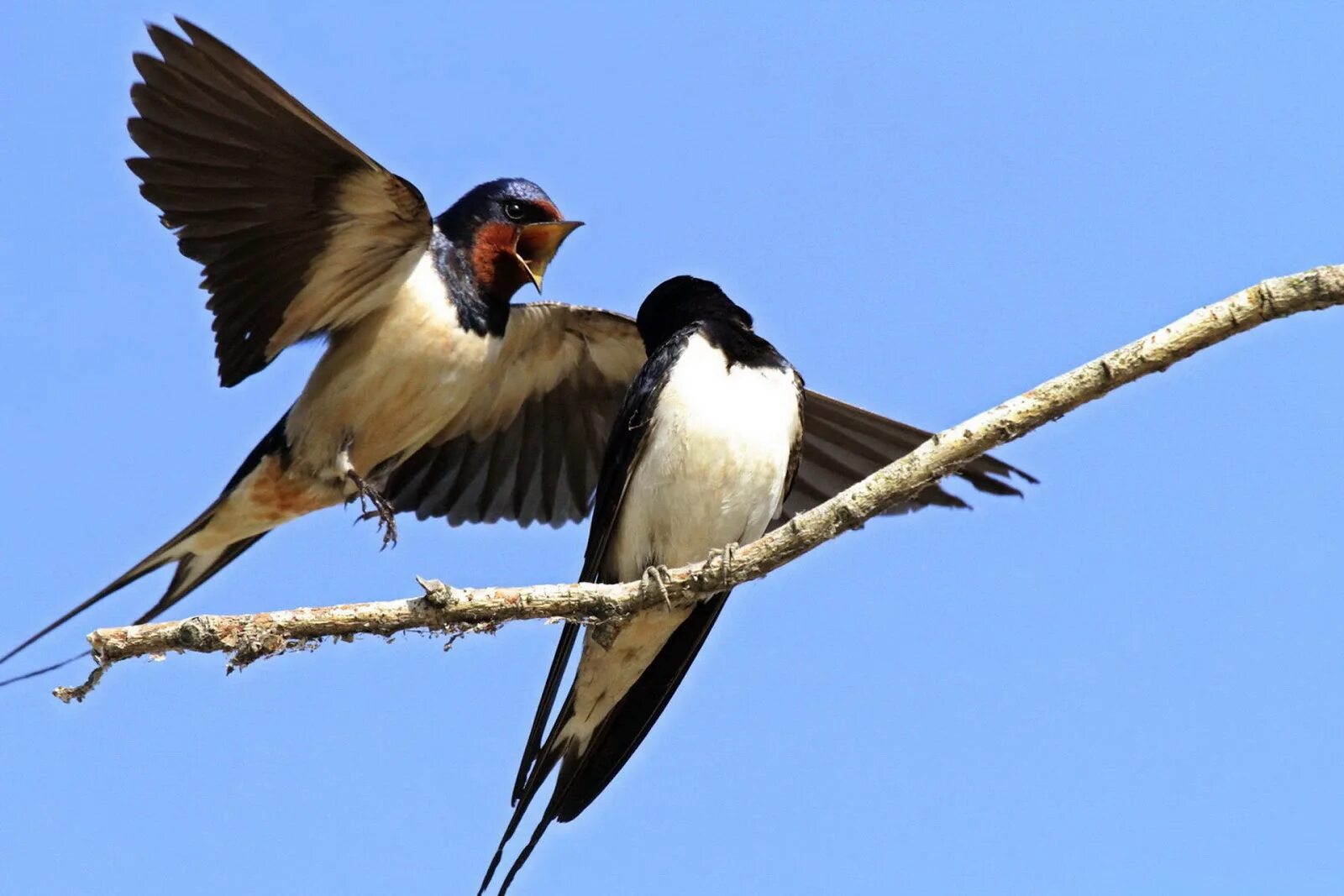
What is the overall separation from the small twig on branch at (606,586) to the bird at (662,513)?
33.1 inches

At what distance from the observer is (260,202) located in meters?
6.45

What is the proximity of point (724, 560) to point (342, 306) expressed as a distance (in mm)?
2614

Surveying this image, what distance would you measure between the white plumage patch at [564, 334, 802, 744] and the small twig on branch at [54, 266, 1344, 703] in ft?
2.78

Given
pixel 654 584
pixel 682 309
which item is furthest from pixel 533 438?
pixel 654 584

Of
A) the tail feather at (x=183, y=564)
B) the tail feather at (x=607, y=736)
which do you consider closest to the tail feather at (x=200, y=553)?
the tail feather at (x=183, y=564)

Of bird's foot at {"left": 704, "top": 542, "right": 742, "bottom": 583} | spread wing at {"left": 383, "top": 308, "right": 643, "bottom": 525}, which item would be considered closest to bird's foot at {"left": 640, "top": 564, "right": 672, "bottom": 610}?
bird's foot at {"left": 704, "top": 542, "right": 742, "bottom": 583}

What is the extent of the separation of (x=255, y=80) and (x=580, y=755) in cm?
271

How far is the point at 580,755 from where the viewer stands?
5.99 metres

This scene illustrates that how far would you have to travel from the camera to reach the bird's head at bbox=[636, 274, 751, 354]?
6.26m

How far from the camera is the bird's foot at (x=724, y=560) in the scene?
196 inches

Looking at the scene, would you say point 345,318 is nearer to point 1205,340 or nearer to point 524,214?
point 524,214

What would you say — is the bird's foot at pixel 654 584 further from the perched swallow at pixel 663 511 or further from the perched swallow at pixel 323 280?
the perched swallow at pixel 323 280

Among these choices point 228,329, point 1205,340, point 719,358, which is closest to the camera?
point 1205,340

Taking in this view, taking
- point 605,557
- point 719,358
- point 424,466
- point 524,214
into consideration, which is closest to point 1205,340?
point 719,358
